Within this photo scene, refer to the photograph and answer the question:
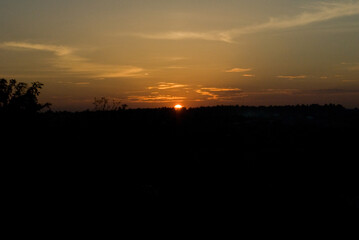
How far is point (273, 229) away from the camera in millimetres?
9883

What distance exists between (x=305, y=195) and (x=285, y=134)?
20.9ft

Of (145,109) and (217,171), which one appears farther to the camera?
(145,109)

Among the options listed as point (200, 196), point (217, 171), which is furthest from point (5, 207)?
point (217, 171)

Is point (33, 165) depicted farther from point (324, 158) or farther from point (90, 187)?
point (324, 158)

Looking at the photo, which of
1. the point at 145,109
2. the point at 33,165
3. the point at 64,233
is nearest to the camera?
the point at 64,233

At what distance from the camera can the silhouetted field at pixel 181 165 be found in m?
11.2

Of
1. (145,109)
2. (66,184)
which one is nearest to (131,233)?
(66,184)

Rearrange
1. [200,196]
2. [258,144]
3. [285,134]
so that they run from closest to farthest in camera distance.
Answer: [200,196] → [258,144] → [285,134]

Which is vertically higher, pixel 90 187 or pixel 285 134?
pixel 285 134

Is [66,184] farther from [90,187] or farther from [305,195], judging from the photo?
[305,195]

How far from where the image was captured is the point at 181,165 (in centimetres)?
1404

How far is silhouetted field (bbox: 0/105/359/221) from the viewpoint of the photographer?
11.2 m

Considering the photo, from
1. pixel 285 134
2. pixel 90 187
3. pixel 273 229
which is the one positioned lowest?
pixel 273 229

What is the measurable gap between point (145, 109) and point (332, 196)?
14.6 metres
